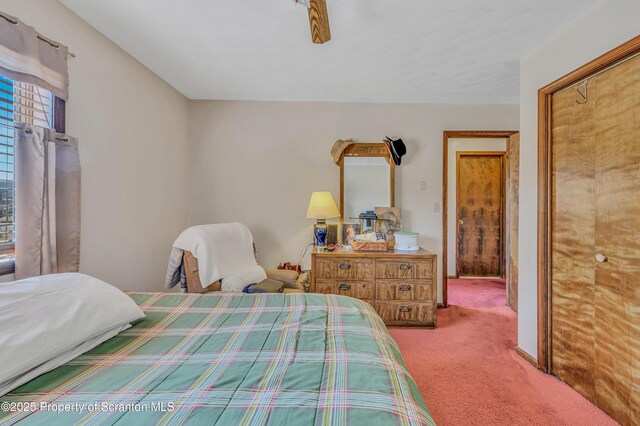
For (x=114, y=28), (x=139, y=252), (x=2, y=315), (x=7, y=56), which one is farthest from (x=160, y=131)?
(x=2, y=315)

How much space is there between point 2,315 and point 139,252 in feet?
5.31

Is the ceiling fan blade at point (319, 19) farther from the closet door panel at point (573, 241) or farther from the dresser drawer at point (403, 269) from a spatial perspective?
the dresser drawer at point (403, 269)

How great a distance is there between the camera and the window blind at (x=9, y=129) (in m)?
1.40

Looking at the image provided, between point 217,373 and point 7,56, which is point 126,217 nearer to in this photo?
point 7,56

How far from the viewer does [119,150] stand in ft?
6.97

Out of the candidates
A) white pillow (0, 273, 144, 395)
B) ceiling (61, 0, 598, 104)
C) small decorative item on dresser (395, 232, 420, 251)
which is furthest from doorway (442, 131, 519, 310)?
white pillow (0, 273, 144, 395)

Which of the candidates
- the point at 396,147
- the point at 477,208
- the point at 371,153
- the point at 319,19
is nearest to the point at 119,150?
the point at 319,19

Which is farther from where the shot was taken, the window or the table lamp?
the table lamp

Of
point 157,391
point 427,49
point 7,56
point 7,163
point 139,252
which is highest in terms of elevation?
point 427,49

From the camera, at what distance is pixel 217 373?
34.4 inches

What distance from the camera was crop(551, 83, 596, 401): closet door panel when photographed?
1683 millimetres

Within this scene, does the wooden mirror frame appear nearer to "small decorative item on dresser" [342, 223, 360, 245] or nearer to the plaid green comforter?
"small decorative item on dresser" [342, 223, 360, 245]

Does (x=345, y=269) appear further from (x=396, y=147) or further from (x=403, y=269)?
(x=396, y=147)

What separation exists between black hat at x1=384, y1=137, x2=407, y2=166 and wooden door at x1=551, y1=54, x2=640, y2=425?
1357mm
